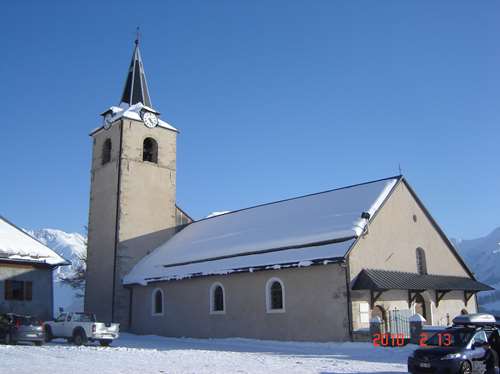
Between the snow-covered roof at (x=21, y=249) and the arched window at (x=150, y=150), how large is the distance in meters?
10.7

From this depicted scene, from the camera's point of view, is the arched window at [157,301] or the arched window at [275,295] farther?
the arched window at [157,301]

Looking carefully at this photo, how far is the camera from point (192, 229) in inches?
1512

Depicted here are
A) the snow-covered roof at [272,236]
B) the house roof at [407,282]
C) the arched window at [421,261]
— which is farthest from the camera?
the arched window at [421,261]

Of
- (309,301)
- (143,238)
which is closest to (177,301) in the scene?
(143,238)

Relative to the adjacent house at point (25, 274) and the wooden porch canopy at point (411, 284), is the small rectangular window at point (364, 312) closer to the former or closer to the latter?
the wooden porch canopy at point (411, 284)

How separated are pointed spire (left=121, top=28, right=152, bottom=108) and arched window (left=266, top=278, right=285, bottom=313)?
→ 2054 centimetres

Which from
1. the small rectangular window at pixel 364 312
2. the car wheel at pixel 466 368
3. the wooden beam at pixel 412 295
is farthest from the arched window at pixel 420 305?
the car wheel at pixel 466 368

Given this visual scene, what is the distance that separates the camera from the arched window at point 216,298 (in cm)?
2906

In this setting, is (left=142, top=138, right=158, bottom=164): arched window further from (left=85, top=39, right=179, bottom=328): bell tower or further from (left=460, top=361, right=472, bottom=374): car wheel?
(left=460, top=361, right=472, bottom=374): car wheel

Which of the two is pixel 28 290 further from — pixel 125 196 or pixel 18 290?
pixel 125 196

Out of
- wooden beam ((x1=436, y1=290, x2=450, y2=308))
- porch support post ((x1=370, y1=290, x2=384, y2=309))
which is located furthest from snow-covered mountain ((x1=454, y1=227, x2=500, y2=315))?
porch support post ((x1=370, y1=290, x2=384, y2=309))

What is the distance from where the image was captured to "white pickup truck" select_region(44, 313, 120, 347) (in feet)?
77.9

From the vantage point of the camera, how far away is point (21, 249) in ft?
98.9

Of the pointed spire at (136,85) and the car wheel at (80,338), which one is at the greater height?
the pointed spire at (136,85)
